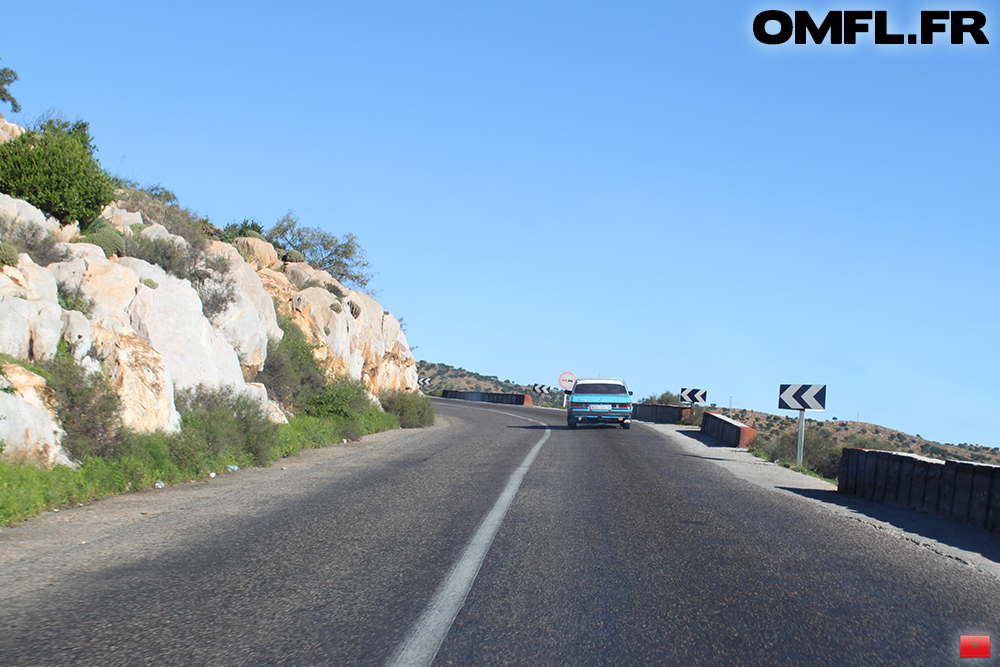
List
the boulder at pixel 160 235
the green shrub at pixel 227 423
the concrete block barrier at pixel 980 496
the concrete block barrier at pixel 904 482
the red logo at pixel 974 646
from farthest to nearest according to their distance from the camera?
the boulder at pixel 160 235 < the green shrub at pixel 227 423 < the concrete block barrier at pixel 904 482 < the concrete block barrier at pixel 980 496 < the red logo at pixel 974 646

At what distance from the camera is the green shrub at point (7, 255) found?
1258 centimetres

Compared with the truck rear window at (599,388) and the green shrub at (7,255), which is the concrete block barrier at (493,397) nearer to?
the truck rear window at (599,388)

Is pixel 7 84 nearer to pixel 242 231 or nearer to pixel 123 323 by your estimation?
pixel 242 231

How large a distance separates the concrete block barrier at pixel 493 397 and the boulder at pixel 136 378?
44943 millimetres

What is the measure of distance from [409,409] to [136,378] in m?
16.6

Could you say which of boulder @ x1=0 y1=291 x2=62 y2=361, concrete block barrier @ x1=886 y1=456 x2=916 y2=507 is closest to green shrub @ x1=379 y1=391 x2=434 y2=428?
boulder @ x1=0 y1=291 x2=62 y2=361

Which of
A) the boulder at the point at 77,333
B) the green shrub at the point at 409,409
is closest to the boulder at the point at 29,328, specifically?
the boulder at the point at 77,333

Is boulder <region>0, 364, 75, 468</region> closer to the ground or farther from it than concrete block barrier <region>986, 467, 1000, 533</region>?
closer to the ground

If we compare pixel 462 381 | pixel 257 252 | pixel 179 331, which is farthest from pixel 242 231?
pixel 462 381

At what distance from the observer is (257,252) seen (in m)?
31.5

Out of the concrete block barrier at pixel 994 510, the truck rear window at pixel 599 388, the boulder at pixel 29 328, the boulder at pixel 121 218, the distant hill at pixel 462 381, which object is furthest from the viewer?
the distant hill at pixel 462 381

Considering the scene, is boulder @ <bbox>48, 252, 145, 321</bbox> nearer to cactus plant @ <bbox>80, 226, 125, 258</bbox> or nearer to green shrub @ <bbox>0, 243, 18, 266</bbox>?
green shrub @ <bbox>0, 243, 18, 266</bbox>

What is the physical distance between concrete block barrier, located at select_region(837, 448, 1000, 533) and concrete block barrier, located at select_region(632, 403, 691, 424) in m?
24.4

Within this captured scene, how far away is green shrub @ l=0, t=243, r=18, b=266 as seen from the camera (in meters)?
12.6
